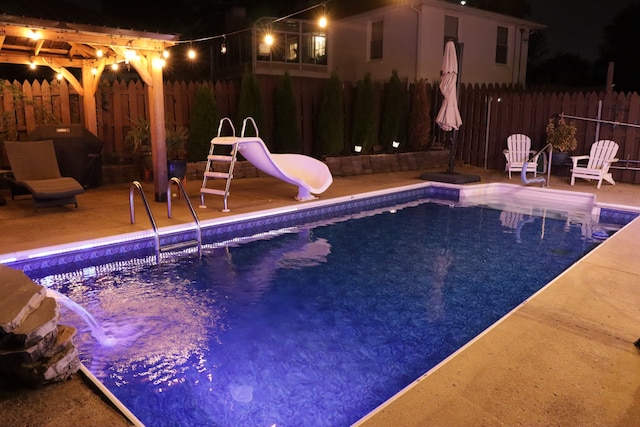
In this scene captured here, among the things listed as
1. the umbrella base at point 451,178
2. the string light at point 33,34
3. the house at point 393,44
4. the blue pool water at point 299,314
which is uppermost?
the house at point 393,44

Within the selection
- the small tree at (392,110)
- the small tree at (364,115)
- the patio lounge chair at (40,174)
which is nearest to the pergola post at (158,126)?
the patio lounge chair at (40,174)

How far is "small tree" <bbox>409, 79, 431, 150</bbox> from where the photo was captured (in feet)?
41.8

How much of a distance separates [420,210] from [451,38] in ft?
30.4

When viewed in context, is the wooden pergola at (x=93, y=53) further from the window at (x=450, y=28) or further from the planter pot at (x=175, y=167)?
the window at (x=450, y=28)

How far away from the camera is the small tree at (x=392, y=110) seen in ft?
41.4

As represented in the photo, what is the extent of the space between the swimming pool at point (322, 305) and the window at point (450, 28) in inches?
392

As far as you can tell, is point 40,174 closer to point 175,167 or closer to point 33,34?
point 175,167

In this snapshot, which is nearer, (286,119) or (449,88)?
(449,88)

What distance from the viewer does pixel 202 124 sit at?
398 inches

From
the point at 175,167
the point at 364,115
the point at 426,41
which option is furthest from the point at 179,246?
the point at 426,41

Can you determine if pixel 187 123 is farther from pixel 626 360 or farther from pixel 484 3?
pixel 484 3

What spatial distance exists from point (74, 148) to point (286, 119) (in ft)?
14.9

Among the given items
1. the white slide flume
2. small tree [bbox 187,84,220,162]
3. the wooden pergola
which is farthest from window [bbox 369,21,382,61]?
the wooden pergola

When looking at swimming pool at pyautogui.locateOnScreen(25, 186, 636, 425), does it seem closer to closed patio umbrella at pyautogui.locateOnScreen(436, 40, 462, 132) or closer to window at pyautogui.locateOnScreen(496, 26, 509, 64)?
closed patio umbrella at pyautogui.locateOnScreen(436, 40, 462, 132)
